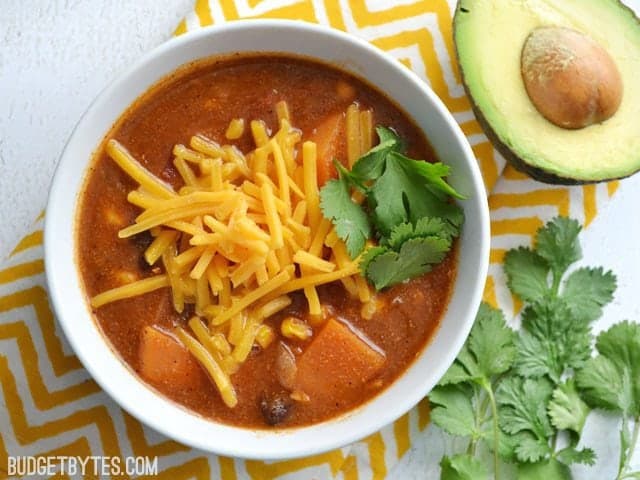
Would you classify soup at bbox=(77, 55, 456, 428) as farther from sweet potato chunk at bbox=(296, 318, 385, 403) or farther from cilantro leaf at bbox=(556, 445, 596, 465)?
cilantro leaf at bbox=(556, 445, 596, 465)

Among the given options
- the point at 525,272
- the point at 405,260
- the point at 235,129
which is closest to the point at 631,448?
the point at 525,272

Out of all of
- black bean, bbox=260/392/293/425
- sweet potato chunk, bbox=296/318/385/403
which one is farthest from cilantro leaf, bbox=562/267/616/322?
black bean, bbox=260/392/293/425

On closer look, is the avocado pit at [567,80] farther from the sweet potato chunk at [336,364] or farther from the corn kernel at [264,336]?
the corn kernel at [264,336]

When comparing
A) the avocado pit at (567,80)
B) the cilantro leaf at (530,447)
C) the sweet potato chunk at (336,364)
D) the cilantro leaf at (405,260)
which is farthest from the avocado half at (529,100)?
the cilantro leaf at (530,447)

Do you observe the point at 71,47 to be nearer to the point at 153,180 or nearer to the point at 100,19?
the point at 100,19

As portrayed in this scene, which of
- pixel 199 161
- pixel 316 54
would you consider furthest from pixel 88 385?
pixel 316 54

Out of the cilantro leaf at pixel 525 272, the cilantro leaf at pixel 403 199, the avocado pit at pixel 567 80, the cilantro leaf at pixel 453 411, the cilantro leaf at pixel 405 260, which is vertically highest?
the avocado pit at pixel 567 80
